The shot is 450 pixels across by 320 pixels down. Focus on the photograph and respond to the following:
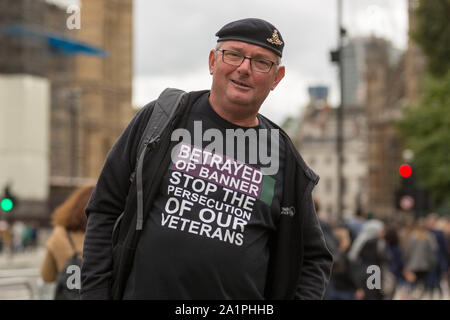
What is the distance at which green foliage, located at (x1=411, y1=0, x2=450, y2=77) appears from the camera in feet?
157

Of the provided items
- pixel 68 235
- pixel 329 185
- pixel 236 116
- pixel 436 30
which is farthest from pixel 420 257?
pixel 329 185

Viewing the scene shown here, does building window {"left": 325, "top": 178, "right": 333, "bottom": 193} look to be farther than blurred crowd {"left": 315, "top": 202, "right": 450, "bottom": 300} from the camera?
Yes

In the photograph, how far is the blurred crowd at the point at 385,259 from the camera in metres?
12.0

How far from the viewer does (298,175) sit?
3.49 meters

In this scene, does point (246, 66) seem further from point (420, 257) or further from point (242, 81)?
point (420, 257)

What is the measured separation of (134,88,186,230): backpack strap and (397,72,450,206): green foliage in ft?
134

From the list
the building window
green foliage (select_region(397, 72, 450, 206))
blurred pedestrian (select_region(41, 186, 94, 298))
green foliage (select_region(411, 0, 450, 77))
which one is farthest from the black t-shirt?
the building window

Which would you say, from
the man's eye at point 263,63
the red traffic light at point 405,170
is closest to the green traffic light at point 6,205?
the red traffic light at point 405,170

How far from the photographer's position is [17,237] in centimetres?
4219

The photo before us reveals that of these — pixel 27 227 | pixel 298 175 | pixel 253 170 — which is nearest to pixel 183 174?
pixel 253 170

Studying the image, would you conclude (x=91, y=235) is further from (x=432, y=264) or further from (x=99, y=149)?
(x=99, y=149)

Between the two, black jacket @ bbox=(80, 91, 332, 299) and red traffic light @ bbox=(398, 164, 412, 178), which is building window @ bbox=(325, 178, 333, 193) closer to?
red traffic light @ bbox=(398, 164, 412, 178)

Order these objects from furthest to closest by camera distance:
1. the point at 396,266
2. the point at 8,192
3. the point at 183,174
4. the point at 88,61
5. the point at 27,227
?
the point at 88,61 < the point at 27,227 < the point at 396,266 < the point at 8,192 < the point at 183,174

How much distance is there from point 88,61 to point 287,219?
80.1 metres
